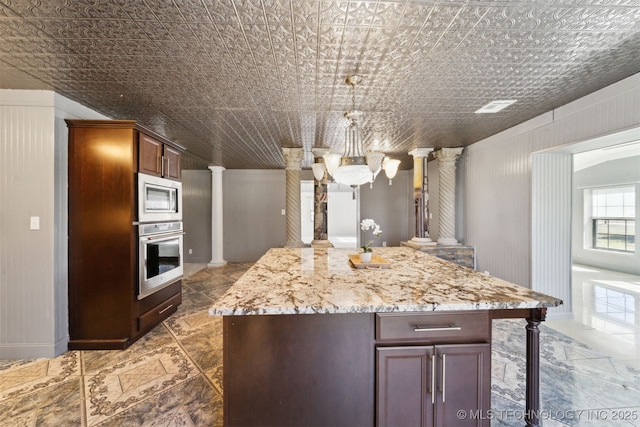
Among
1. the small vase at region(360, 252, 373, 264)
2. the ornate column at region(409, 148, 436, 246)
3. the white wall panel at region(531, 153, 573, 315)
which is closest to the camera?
the small vase at region(360, 252, 373, 264)

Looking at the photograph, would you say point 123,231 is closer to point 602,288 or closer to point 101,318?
point 101,318

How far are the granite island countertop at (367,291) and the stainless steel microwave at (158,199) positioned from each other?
142 cm

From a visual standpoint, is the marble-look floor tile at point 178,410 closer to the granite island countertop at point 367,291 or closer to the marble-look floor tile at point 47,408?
the marble-look floor tile at point 47,408

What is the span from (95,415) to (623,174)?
9.14 m

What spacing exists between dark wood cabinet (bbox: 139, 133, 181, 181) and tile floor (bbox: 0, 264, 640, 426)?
1728 millimetres

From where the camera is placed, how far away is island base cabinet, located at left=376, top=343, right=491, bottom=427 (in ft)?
4.19

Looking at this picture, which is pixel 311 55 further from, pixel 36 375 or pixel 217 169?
pixel 217 169

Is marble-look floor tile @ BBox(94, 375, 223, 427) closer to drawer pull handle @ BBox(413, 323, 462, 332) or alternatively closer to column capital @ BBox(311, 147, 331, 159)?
drawer pull handle @ BBox(413, 323, 462, 332)

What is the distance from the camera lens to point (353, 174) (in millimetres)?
2121

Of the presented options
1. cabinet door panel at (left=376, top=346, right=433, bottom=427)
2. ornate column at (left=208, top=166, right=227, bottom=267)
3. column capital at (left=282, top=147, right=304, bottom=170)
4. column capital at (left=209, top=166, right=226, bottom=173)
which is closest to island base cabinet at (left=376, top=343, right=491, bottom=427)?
cabinet door panel at (left=376, top=346, right=433, bottom=427)

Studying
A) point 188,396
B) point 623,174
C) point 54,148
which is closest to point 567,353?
point 188,396

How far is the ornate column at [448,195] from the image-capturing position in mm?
4793

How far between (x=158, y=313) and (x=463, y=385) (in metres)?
2.96

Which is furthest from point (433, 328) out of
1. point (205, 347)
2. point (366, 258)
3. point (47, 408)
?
point (47, 408)
